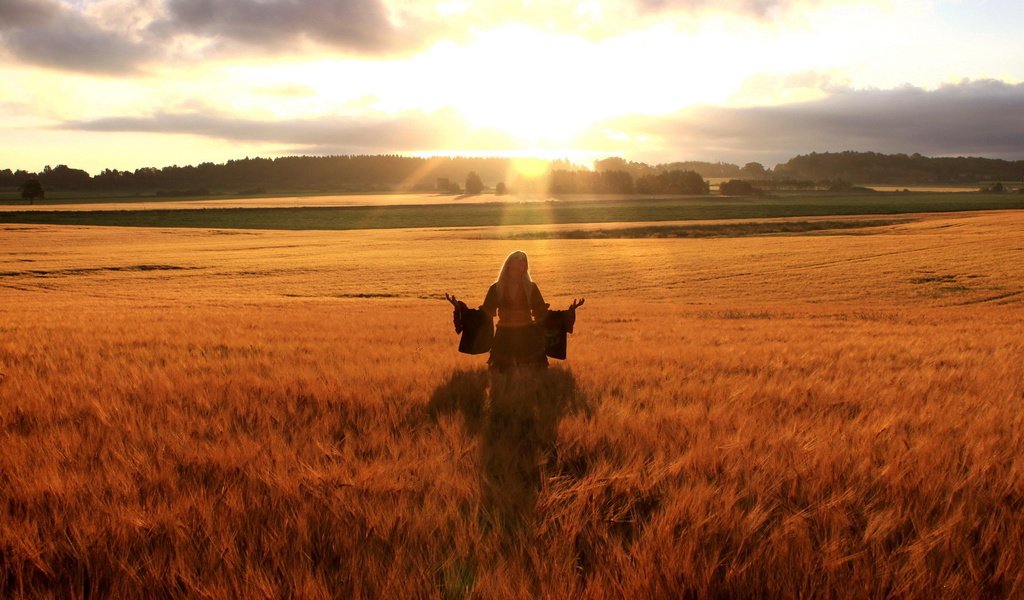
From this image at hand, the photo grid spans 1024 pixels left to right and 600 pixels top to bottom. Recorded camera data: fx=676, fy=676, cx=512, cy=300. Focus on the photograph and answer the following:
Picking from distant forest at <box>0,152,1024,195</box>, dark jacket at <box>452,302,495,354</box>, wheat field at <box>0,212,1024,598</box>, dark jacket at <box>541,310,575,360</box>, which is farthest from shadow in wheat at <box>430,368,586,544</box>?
distant forest at <box>0,152,1024,195</box>

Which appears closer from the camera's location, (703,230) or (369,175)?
(703,230)

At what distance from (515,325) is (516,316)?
0.12 m

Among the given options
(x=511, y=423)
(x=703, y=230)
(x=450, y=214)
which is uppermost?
(x=450, y=214)

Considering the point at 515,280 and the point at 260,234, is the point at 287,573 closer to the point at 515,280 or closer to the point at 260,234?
the point at 515,280

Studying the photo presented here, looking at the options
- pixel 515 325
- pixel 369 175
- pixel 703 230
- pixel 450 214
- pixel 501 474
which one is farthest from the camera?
pixel 369 175

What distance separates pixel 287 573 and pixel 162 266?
38.4 m

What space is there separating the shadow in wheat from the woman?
601 millimetres

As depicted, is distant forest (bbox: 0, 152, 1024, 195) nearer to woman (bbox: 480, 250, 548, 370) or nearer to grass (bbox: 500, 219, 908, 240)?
grass (bbox: 500, 219, 908, 240)

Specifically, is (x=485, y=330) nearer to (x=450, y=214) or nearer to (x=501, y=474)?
(x=501, y=474)

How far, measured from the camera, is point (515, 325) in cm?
687

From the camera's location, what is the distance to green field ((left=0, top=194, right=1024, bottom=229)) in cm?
6988

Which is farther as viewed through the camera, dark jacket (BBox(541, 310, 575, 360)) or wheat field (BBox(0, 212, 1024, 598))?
dark jacket (BBox(541, 310, 575, 360))

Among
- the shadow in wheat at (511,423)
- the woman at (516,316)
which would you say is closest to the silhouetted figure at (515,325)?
the woman at (516,316)

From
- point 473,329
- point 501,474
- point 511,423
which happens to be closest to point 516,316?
point 473,329
